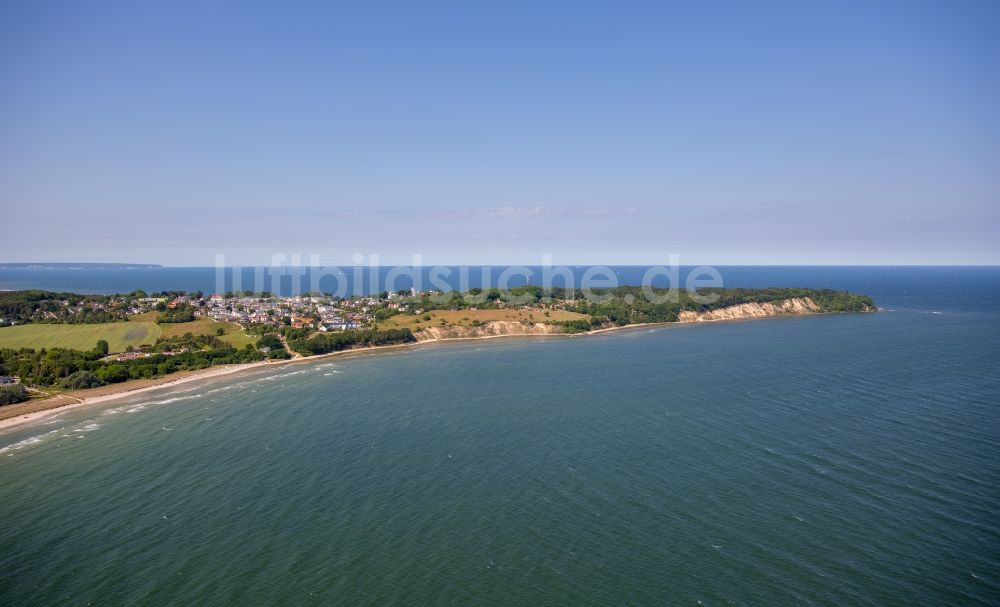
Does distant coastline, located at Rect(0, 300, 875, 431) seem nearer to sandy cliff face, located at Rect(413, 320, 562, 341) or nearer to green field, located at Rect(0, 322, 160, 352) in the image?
sandy cliff face, located at Rect(413, 320, 562, 341)

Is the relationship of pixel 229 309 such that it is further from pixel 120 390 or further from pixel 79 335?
pixel 120 390

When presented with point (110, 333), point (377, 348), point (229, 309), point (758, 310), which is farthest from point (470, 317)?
point (758, 310)

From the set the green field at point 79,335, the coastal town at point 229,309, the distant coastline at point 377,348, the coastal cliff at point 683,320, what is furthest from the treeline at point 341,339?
the green field at point 79,335

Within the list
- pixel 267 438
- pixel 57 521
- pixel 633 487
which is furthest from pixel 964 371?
pixel 57 521

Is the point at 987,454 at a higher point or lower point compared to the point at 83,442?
higher

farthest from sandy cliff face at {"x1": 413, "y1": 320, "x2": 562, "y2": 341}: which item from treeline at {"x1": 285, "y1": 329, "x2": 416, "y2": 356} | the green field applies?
the green field

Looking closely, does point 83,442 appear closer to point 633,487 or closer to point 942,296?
point 633,487
